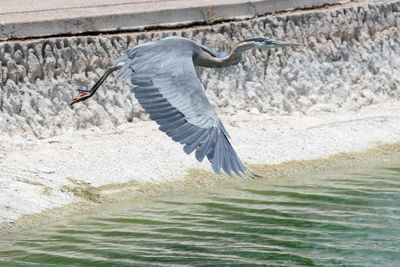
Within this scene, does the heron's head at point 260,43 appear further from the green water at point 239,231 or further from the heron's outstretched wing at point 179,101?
the green water at point 239,231

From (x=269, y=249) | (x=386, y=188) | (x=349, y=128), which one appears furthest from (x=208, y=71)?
(x=269, y=249)

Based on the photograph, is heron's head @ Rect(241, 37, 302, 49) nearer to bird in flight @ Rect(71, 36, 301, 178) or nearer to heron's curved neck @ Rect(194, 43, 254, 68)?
heron's curved neck @ Rect(194, 43, 254, 68)

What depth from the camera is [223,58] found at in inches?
322

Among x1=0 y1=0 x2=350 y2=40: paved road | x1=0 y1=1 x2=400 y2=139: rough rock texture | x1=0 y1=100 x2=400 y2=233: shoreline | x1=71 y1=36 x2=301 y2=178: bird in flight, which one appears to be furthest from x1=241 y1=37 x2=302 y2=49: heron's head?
x1=0 y1=0 x2=350 y2=40: paved road

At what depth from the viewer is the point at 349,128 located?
36.6 feet

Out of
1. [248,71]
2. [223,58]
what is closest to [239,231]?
[223,58]

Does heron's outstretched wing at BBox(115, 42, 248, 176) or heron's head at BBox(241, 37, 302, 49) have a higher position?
heron's head at BBox(241, 37, 302, 49)

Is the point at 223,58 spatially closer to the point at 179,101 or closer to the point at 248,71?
the point at 179,101

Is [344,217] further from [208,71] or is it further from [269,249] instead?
[208,71]

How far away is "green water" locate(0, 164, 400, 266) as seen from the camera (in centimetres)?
694

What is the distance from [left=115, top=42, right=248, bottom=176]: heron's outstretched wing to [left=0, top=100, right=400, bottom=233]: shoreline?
5.25 ft

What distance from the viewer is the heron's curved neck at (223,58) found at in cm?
804

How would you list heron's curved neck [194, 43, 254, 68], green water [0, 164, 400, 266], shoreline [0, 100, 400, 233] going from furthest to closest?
shoreline [0, 100, 400, 233] → heron's curved neck [194, 43, 254, 68] → green water [0, 164, 400, 266]

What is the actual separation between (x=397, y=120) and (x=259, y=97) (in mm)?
1821
